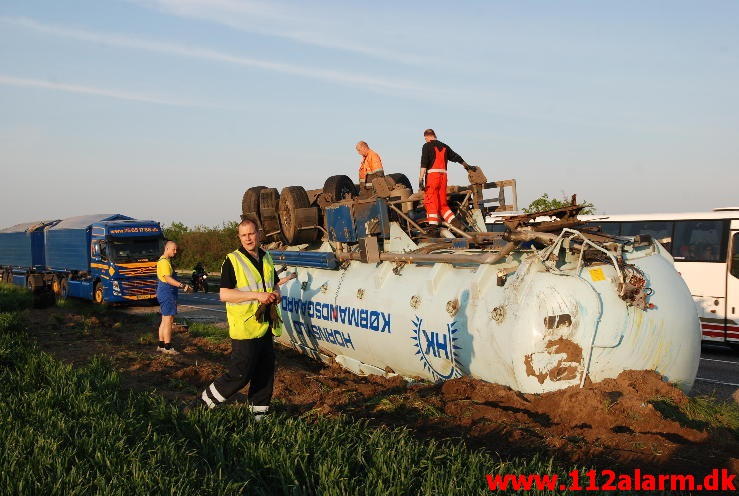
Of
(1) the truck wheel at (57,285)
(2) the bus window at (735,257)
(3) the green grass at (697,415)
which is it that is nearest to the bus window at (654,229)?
(2) the bus window at (735,257)

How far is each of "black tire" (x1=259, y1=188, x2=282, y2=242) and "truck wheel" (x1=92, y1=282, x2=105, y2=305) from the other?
12685 millimetres

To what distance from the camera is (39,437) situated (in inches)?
199

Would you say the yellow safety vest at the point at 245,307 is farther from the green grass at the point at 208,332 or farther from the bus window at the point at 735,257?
the bus window at the point at 735,257

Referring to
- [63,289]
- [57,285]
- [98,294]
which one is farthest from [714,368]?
[57,285]

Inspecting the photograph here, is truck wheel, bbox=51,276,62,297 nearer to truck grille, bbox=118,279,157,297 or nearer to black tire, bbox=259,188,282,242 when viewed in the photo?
truck grille, bbox=118,279,157,297

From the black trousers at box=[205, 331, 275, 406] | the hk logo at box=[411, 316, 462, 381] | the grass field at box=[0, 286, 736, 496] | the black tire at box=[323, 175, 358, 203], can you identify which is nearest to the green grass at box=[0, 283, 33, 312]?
the black tire at box=[323, 175, 358, 203]

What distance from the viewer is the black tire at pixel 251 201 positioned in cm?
1341

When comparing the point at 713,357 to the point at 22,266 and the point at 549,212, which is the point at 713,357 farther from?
the point at 22,266

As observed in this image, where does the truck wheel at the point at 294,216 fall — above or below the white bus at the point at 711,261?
above

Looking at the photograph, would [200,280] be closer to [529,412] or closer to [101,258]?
[101,258]

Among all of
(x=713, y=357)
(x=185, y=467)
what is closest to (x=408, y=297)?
(x=185, y=467)

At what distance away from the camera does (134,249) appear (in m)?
23.8

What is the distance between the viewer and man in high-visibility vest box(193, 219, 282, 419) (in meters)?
6.63

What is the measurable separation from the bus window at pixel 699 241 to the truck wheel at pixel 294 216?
9.14 m
